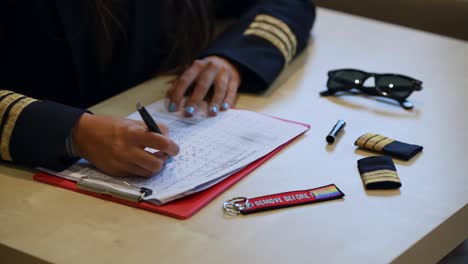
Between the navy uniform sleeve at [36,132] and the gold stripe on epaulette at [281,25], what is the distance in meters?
0.54

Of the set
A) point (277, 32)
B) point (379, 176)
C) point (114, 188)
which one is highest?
point (277, 32)

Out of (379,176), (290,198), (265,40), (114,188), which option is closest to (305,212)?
(290,198)

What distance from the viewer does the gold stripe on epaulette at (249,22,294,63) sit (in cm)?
146

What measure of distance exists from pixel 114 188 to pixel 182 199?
0.09 m

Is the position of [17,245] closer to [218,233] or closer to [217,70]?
[218,233]

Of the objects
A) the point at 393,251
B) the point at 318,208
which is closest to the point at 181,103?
the point at 318,208

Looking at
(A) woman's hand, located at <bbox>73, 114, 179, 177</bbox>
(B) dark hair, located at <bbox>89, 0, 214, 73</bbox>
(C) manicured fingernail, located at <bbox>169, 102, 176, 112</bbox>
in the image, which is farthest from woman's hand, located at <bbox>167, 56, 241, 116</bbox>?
(A) woman's hand, located at <bbox>73, 114, 179, 177</bbox>

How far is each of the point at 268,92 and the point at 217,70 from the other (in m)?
0.10

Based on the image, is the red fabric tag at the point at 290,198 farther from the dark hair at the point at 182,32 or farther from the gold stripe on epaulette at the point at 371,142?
the dark hair at the point at 182,32

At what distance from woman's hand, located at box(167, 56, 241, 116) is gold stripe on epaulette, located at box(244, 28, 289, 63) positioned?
12cm

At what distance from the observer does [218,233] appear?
3.01ft

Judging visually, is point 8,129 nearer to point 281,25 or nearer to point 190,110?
point 190,110

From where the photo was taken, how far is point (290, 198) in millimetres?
991

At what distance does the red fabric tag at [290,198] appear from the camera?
0.97 metres
